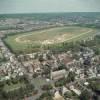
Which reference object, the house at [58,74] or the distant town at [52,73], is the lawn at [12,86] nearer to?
the distant town at [52,73]

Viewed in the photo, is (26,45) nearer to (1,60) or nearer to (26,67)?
(1,60)

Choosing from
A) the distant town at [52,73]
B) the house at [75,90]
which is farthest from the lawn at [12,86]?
the house at [75,90]

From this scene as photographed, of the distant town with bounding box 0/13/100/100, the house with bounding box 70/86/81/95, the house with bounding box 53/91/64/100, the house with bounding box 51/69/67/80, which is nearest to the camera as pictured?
the house with bounding box 53/91/64/100

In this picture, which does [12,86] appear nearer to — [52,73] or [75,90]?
[52,73]

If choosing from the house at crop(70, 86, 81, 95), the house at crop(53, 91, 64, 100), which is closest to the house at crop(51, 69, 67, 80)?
the house at crop(70, 86, 81, 95)

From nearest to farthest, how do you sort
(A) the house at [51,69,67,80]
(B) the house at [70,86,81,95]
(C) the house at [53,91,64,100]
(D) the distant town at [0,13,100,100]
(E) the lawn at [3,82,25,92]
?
(C) the house at [53,91,64,100] → (D) the distant town at [0,13,100,100] → (B) the house at [70,86,81,95] → (E) the lawn at [3,82,25,92] → (A) the house at [51,69,67,80]

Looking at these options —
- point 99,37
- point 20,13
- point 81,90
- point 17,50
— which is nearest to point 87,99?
point 81,90

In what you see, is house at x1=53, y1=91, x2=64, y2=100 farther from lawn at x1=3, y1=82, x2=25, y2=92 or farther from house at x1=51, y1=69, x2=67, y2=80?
lawn at x1=3, y1=82, x2=25, y2=92

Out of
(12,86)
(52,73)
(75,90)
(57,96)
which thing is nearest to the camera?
(57,96)

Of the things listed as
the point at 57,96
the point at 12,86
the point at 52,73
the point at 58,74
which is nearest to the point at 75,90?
the point at 57,96

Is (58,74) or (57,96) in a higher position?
(58,74)

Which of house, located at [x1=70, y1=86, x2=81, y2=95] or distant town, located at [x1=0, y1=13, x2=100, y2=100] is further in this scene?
house, located at [x1=70, y1=86, x2=81, y2=95]
